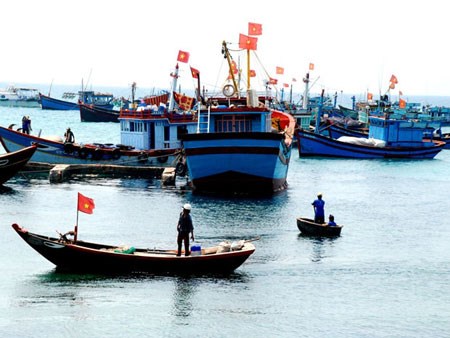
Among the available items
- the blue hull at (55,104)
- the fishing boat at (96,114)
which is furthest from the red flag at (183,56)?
the blue hull at (55,104)

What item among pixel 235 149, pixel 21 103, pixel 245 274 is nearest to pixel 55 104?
pixel 21 103

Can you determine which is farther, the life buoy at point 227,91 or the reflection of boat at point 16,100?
the reflection of boat at point 16,100

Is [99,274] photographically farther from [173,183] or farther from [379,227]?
[173,183]

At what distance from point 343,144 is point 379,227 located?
37383 mm

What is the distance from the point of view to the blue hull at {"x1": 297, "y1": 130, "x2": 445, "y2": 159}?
244 feet

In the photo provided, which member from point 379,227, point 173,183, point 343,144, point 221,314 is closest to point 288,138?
point 173,183

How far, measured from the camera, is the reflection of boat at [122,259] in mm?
25594

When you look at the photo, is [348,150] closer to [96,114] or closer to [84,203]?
[84,203]

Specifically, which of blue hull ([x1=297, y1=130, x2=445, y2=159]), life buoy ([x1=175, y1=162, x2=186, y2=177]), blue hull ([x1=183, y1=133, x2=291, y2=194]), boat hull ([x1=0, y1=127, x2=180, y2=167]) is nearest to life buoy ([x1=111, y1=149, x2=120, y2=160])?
boat hull ([x1=0, y1=127, x2=180, y2=167])

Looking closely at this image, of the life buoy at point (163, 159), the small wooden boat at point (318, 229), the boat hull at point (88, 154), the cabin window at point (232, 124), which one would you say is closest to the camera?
the small wooden boat at point (318, 229)

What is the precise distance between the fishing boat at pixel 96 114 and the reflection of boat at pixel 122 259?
10607 cm

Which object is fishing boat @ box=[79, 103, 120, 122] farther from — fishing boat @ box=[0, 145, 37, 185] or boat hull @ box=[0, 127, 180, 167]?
fishing boat @ box=[0, 145, 37, 185]

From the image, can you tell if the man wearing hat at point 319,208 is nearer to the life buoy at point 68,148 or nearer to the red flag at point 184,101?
the life buoy at point 68,148

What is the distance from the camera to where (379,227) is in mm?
37750
